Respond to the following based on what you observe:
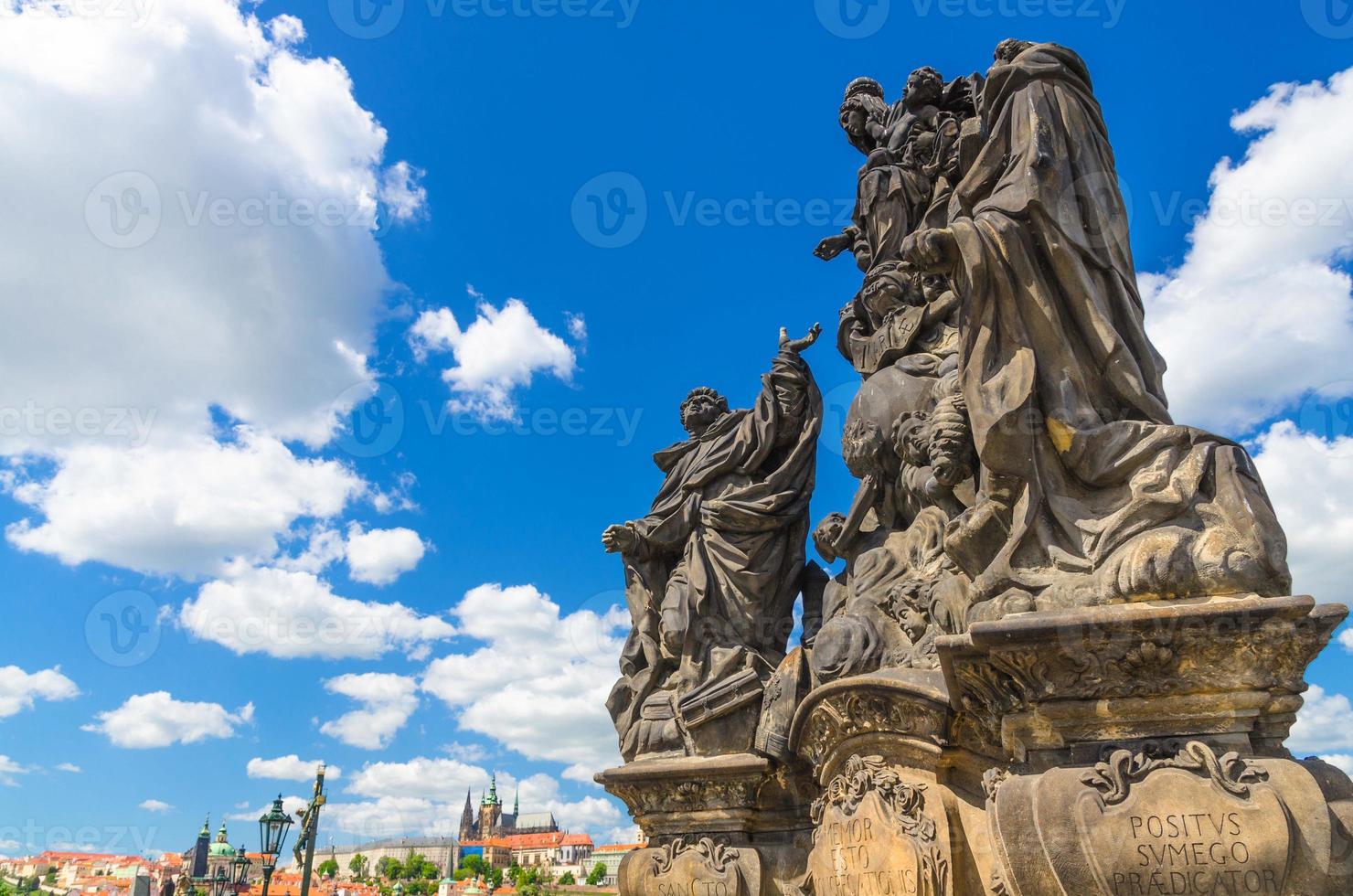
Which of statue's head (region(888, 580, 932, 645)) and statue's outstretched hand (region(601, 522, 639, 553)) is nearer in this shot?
statue's head (region(888, 580, 932, 645))

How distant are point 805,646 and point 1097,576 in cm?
278

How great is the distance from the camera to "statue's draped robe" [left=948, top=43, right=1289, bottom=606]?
456 cm

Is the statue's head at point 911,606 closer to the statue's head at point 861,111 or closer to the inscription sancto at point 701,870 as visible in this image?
the inscription sancto at point 701,870

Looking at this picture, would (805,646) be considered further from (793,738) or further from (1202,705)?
(1202,705)

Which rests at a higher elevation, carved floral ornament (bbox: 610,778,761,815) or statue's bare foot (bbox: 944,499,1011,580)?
statue's bare foot (bbox: 944,499,1011,580)

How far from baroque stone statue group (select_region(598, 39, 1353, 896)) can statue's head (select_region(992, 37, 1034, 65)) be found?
2cm

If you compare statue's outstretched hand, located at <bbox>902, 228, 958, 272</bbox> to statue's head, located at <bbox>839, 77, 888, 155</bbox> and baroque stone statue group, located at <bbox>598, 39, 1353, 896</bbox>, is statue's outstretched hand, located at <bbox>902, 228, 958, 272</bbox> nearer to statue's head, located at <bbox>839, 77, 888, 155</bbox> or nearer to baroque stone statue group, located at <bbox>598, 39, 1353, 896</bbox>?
baroque stone statue group, located at <bbox>598, 39, 1353, 896</bbox>

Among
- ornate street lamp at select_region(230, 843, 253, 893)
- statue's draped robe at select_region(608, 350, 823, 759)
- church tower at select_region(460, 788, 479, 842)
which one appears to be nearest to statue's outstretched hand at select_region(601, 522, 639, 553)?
statue's draped robe at select_region(608, 350, 823, 759)

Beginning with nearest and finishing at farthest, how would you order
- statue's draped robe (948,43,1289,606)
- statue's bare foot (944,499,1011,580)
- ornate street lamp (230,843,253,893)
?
1. statue's draped robe (948,43,1289,606)
2. statue's bare foot (944,499,1011,580)
3. ornate street lamp (230,843,253,893)

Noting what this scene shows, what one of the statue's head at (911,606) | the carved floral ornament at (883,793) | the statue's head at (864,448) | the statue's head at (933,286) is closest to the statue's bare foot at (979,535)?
the statue's head at (911,606)

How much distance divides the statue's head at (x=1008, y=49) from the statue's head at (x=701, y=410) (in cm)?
407

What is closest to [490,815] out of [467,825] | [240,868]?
[467,825]

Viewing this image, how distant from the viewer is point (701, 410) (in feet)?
31.3

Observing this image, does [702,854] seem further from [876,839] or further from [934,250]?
[934,250]
